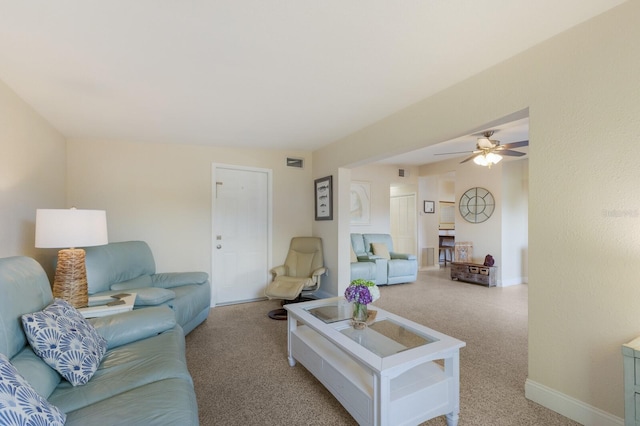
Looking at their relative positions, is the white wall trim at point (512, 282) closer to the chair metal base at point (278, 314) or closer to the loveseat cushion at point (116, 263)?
the chair metal base at point (278, 314)

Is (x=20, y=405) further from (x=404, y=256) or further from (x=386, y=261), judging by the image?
(x=404, y=256)

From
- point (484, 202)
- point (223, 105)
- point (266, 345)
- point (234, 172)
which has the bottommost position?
point (266, 345)

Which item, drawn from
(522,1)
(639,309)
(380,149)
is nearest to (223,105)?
(380,149)

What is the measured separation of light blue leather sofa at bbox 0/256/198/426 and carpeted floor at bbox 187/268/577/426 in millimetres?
524

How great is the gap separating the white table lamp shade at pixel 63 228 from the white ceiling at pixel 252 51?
3.21 ft

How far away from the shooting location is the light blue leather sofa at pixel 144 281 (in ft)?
8.46

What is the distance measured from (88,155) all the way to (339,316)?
11.6ft

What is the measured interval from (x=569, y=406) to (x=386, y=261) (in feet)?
11.5

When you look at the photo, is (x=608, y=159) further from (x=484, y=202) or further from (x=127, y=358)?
(x=484, y=202)

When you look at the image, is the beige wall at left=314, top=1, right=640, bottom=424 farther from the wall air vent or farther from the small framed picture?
the small framed picture

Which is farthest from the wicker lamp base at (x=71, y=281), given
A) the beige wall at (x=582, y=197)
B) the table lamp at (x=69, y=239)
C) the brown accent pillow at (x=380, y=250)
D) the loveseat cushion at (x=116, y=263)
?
the brown accent pillow at (x=380, y=250)

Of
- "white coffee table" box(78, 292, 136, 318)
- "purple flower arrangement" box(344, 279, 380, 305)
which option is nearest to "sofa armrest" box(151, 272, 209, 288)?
"white coffee table" box(78, 292, 136, 318)

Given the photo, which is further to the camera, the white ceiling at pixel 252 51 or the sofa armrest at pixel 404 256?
the sofa armrest at pixel 404 256

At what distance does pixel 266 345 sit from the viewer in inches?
107
